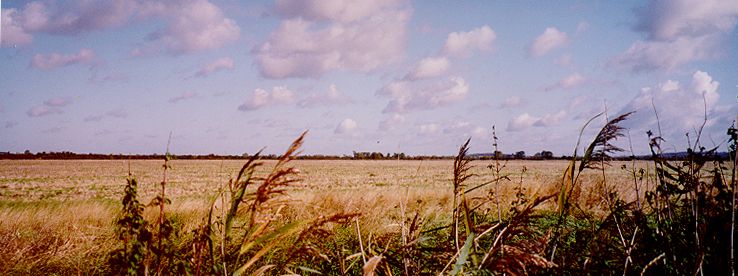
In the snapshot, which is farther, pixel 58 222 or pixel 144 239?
pixel 58 222

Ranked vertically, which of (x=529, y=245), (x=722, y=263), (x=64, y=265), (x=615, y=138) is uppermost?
(x=615, y=138)

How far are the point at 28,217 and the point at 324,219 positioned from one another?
759cm

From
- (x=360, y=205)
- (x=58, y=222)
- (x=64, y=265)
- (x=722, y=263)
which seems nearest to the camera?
(x=722, y=263)

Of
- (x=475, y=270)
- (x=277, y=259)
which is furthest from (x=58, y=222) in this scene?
(x=475, y=270)

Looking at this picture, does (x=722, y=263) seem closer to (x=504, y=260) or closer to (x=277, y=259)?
(x=504, y=260)

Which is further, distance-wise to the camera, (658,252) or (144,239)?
(658,252)

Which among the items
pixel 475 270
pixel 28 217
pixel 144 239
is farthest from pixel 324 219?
pixel 28 217

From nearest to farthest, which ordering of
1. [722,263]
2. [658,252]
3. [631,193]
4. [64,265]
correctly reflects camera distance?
[722,263] → [658,252] → [64,265] → [631,193]

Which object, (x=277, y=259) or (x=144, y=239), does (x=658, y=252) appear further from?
(x=277, y=259)

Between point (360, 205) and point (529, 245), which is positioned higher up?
point (529, 245)

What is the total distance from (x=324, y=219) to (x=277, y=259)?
10.4 feet

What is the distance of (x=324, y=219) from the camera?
190 cm

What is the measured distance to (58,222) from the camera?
6.91 m

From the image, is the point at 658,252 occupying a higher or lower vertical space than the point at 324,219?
lower
